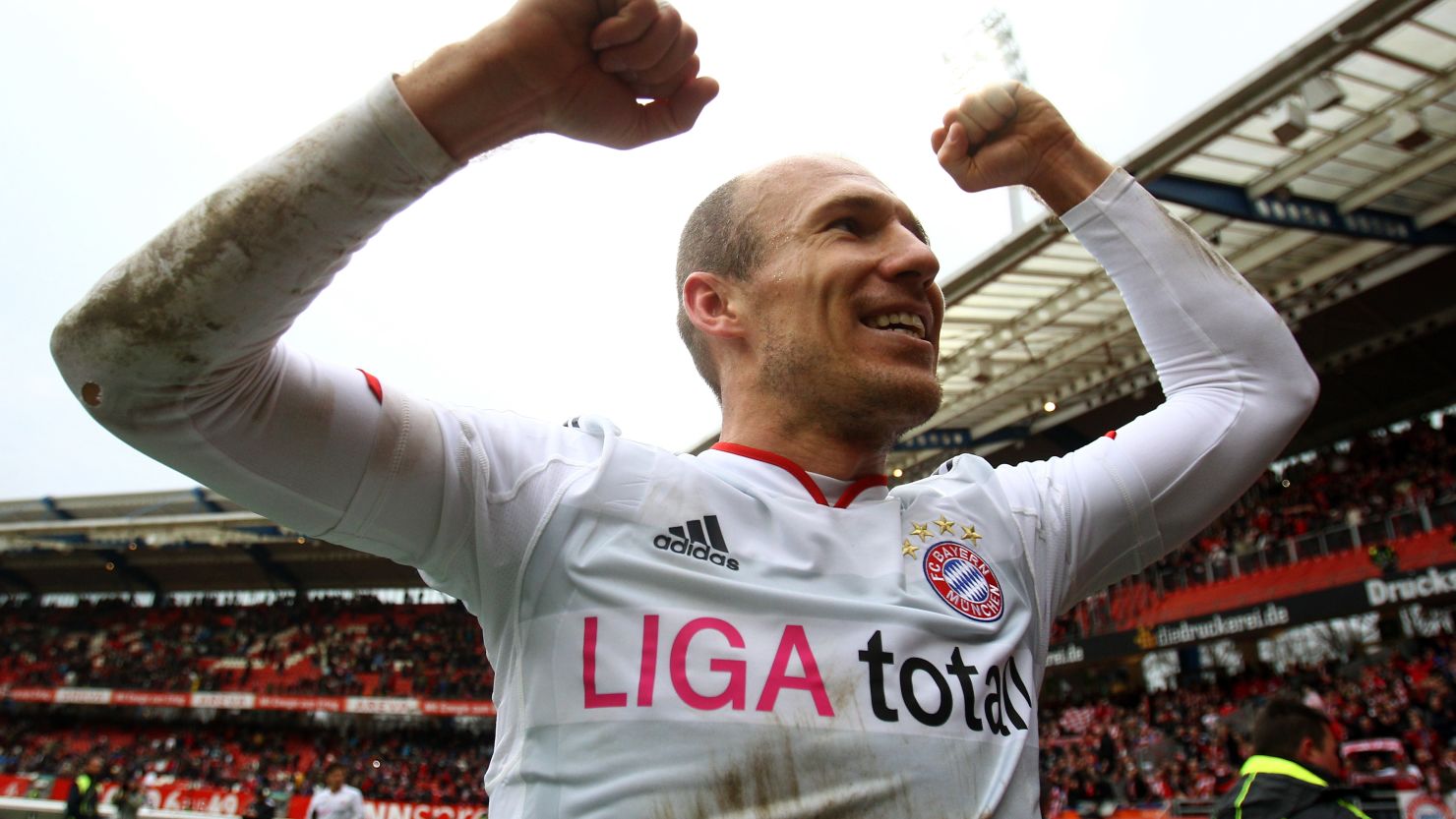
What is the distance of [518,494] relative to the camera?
4.38 ft

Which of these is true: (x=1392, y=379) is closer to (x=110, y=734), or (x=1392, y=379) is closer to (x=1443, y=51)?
(x=1443, y=51)

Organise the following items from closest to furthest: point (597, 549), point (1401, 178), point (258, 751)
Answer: point (597, 549), point (1401, 178), point (258, 751)

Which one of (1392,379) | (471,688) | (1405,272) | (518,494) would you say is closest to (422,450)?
(518,494)

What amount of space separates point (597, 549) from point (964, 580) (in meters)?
0.60

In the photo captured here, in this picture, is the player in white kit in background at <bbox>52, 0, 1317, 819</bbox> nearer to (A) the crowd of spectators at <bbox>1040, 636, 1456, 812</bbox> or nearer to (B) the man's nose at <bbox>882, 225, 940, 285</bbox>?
(B) the man's nose at <bbox>882, 225, 940, 285</bbox>

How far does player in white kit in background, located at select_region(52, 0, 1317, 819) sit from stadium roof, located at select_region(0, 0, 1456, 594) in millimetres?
10272

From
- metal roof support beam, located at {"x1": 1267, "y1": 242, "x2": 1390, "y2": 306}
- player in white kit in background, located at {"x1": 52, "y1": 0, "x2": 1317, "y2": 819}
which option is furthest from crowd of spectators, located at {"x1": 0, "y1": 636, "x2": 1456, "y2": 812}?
metal roof support beam, located at {"x1": 1267, "y1": 242, "x2": 1390, "y2": 306}

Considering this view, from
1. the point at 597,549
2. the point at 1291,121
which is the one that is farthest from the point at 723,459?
the point at 1291,121

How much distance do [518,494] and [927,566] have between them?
648 mm

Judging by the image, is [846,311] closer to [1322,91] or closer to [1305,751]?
[1305,751]

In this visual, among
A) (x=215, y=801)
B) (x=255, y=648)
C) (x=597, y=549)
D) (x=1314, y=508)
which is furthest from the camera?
(x=255, y=648)

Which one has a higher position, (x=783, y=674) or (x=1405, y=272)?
(x=1405, y=272)

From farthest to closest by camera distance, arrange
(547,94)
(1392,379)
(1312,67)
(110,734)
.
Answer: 1. (110,734)
2. (1392,379)
3. (1312,67)
4. (547,94)

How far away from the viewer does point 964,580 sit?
5.05 ft
